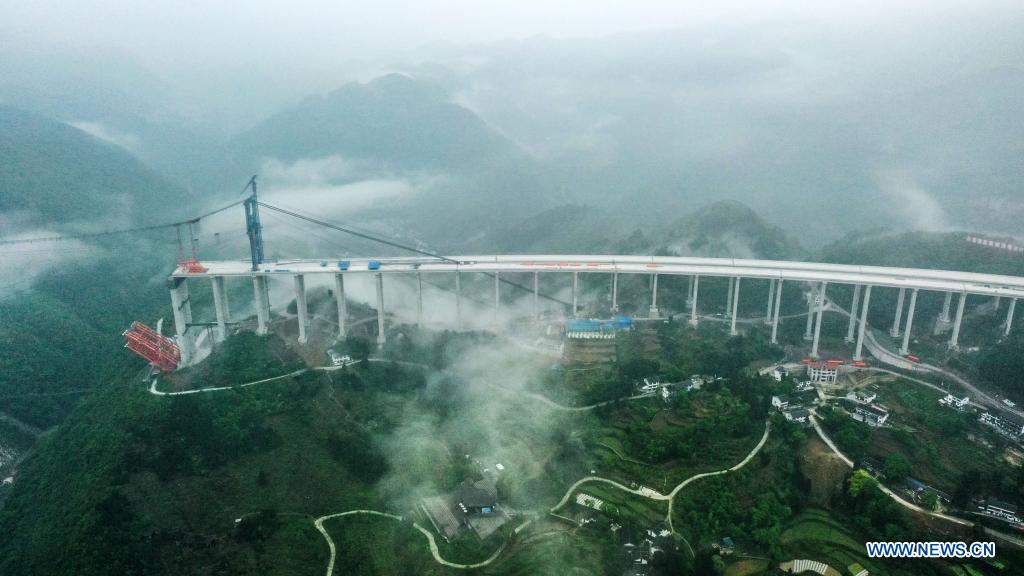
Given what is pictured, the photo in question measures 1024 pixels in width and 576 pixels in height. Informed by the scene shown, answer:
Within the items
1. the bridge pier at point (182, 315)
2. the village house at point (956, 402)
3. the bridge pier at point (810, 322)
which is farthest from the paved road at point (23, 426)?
the village house at point (956, 402)

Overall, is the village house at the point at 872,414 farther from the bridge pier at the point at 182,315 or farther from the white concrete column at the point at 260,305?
the bridge pier at the point at 182,315

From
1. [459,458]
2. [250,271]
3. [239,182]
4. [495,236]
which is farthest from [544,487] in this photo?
[239,182]

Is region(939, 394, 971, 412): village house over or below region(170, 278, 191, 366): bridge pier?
below

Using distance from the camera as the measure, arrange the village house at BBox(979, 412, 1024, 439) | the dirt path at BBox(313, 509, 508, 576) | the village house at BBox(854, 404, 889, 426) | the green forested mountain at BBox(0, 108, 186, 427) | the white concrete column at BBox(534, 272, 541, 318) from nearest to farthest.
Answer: the dirt path at BBox(313, 509, 508, 576) → the village house at BBox(979, 412, 1024, 439) → the village house at BBox(854, 404, 889, 426) → the green forested mountain at BBox(0, 108, 186, 427) → the white concrete column at BBox(534, 272, 541, 318)

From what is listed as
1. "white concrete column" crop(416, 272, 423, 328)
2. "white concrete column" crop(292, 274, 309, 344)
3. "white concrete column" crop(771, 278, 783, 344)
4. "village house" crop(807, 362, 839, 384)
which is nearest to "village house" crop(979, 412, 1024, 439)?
"village house" crop(807, 362, 839, 384)

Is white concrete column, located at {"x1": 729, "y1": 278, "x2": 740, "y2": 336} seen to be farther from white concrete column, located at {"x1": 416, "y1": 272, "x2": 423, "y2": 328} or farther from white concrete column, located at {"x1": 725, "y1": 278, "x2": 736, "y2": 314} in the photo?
white concrete column, located at {"x1": 416, "y1": 272, "x2": 423, "y2": 328}

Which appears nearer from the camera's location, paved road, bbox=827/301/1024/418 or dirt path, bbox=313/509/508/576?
dirt path, bbox=313/509/508/576
